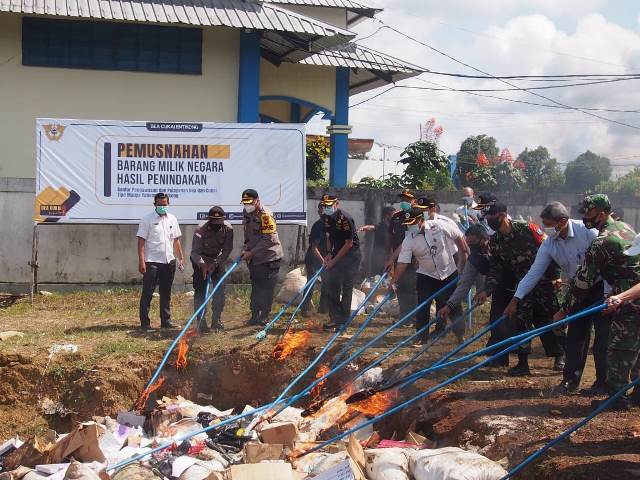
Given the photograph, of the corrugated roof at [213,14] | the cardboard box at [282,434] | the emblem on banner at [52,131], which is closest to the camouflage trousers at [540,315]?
the cardboard box at [282,434]

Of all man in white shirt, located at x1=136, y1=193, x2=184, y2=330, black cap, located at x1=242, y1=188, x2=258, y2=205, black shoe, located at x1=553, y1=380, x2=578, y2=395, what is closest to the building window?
man in white shirt, located at x1=136, y1=193, x2=184, y2=330

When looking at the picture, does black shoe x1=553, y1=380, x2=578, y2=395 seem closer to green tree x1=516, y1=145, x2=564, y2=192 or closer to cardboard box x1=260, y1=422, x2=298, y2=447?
cardboard box x1=260, y1=422, x2=298, y2=447

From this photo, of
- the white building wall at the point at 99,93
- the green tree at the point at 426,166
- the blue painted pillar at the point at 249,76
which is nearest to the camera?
the white building wall at the point at 99,93

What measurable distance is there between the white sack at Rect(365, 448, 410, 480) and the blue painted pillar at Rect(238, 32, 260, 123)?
8832mm

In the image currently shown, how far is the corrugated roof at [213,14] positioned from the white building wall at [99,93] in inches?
26.9

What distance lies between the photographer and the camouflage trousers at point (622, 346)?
5.91 m

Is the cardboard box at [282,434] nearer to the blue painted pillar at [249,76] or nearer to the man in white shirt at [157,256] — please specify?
the man in white shirt at [157,256]

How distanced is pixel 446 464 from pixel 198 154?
7.72 meters

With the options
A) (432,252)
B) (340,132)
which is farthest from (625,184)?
(432,252)

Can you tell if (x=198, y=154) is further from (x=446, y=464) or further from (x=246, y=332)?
(x=446, y=464)

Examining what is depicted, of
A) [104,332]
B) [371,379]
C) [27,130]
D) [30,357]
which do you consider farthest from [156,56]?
[371,379]

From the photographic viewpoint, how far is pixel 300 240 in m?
13.0

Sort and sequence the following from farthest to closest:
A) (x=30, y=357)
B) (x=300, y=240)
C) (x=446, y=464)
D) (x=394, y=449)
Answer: (x=300, y=240)
(x=30, y=357)
(x=394, y=449)
(x=446, y=464)

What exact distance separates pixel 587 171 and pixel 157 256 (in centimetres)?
2289
